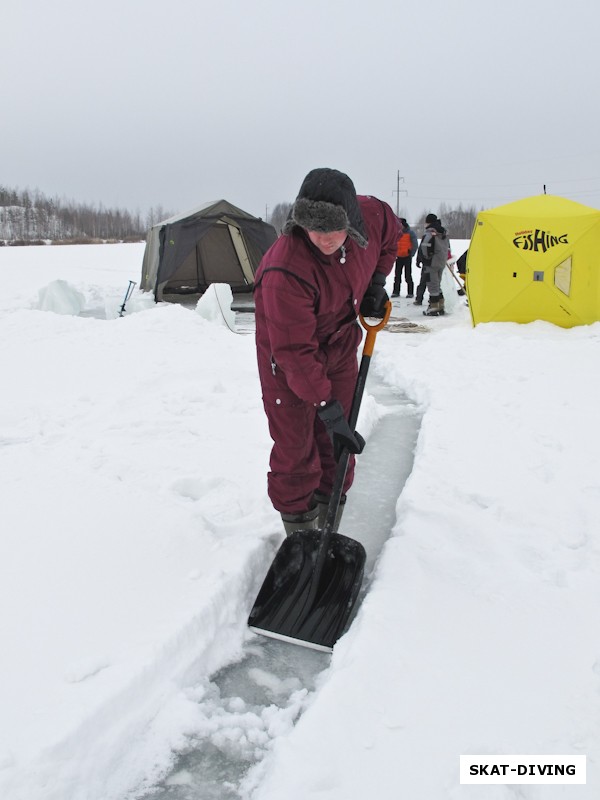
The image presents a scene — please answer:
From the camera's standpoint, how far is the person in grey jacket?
9367 mm

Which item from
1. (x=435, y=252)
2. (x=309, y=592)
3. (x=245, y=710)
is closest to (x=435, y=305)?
(x=435, y=252)

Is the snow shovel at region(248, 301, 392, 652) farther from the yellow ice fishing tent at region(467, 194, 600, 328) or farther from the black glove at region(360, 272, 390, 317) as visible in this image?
the yellow ice fishing tent at region(467, 194, 600, 328)

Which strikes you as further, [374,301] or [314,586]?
[374,301]

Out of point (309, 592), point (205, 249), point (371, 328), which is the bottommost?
point (309, 592)

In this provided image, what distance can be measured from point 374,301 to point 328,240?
50 cm

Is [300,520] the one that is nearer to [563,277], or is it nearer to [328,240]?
[328,240]

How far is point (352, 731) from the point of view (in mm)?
1590

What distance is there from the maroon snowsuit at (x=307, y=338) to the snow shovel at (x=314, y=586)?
0.53ft

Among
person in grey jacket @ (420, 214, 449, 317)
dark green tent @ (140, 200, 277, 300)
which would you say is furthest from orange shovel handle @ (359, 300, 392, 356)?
dark green tent @ (140, 200, 277, 300)

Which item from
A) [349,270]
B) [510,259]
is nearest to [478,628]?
[349,270]

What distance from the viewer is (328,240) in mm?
2002

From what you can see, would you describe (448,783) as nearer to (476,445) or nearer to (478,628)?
(478,628)

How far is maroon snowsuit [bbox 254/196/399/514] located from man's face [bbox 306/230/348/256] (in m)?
0.05

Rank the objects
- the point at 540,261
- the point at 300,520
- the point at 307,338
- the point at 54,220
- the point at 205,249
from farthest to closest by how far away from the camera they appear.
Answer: the point at 54,220 < the point at 205,249 < the point at 540,261 < the point at 300,520 < the point at 307,338
